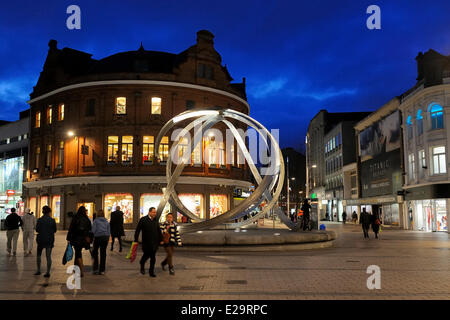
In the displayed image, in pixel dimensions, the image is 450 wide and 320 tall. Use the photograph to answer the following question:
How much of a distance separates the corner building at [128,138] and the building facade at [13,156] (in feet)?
43.6

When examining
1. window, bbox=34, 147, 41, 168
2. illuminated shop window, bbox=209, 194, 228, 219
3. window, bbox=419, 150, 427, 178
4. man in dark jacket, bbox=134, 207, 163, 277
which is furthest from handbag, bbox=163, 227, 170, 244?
window, bbox=34, 147, 41, 168

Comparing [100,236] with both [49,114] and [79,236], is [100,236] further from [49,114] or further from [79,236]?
[49,114]

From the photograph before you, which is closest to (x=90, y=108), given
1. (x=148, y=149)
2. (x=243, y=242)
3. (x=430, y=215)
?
(x=148, y=149)

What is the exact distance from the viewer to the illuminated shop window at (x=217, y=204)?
138 feet

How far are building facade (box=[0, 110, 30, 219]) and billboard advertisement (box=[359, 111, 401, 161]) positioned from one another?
42485 mm

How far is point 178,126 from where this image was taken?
137 ft

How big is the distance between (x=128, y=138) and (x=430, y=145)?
86.8 ft

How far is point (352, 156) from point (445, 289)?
191ft

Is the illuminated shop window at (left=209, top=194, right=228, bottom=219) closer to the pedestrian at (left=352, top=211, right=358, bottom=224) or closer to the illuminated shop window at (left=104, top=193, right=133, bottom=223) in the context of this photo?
the illuminated shop window at (left=104, top=193, right=133, bottom=223)

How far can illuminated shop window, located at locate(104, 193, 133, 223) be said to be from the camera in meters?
39.5

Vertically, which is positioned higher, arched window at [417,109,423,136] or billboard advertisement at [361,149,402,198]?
arched window at [417,109,423,136]

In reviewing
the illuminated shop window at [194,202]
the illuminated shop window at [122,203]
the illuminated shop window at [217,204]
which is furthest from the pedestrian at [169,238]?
the illuminated shop window at [217,204]
